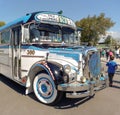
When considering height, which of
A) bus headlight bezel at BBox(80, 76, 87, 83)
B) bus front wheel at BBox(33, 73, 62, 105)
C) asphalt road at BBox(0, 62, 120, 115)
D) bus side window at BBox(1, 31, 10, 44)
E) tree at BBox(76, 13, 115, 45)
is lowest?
asphalt road at BBox(0, 62, 120, 115)

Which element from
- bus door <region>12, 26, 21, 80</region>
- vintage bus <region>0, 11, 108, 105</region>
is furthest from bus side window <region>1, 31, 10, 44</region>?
bus door <region>12, 26, 21, 80</region>

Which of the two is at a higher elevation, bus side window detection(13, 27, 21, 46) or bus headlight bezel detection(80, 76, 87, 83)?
bus side window detection(13, 27, 21, 46)

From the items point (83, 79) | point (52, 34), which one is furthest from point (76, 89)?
point (52, 34)

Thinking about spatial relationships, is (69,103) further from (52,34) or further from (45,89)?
(52,34)

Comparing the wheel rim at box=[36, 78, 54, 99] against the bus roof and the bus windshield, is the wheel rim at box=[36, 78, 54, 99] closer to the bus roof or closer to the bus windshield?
the bus windshield

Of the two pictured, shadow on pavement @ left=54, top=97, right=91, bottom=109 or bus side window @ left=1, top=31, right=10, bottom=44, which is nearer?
shadow on pavement @ left=54, top=97, right=91, bottom=109

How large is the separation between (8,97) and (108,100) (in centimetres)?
322

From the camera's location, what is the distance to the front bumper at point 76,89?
16.1ft

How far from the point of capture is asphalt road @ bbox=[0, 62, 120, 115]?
505 cm

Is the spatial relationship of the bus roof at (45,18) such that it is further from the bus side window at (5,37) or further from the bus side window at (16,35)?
the bus side window at (5,37)

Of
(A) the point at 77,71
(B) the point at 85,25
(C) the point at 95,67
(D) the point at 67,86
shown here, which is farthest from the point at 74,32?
(B) the point at 85,25

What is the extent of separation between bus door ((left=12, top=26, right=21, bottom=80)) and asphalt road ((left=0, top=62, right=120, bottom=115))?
28.5 inches

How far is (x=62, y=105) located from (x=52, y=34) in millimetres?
2469

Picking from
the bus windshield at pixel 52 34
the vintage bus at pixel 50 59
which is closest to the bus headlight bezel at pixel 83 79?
the vintage bus at pixel 50 59
